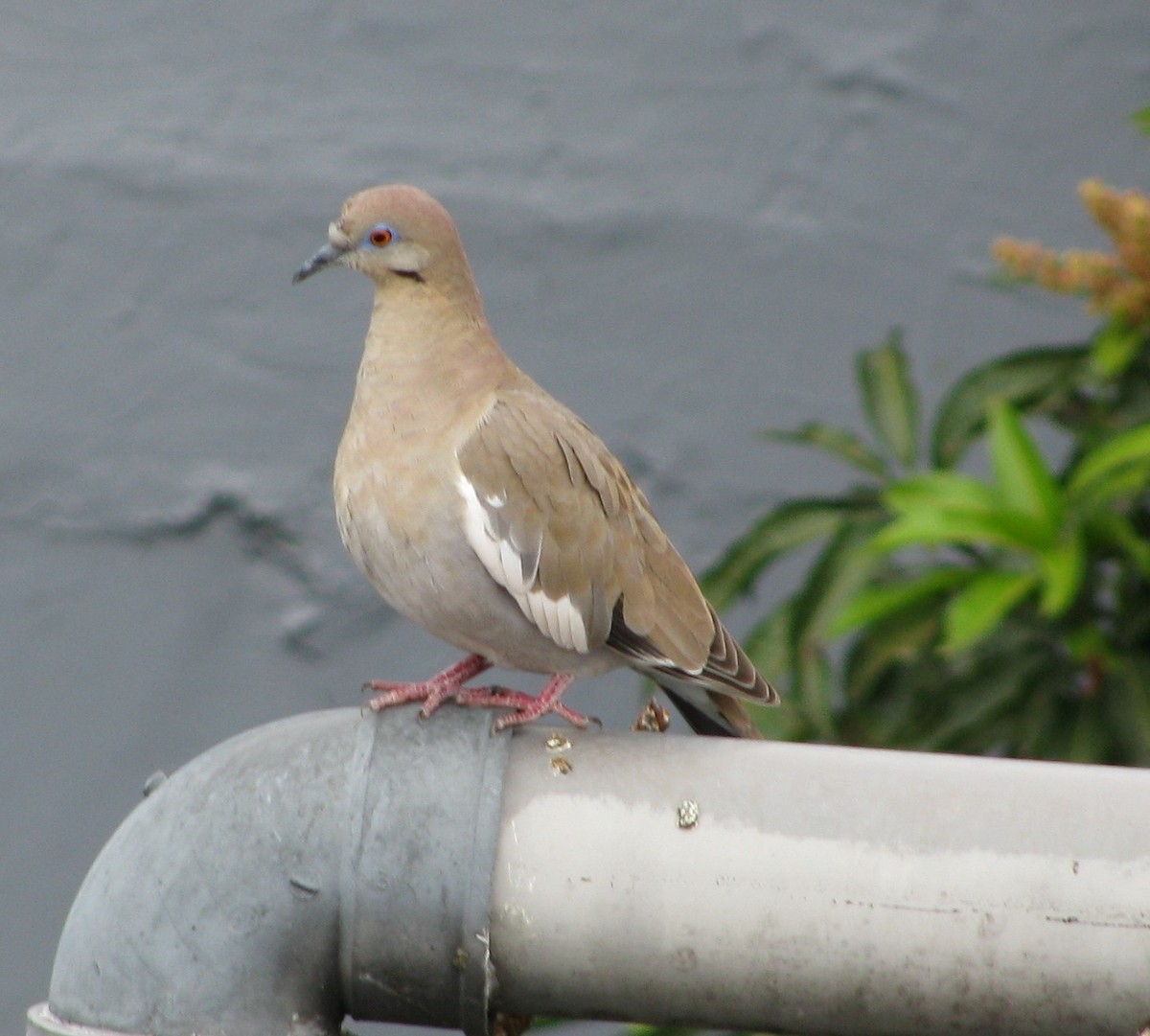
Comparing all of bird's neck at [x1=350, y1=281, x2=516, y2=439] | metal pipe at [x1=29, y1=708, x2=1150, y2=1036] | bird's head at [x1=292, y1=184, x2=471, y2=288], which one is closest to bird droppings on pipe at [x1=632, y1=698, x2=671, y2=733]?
metal pipe at [x1=29, y1=708, x2=1150, y2=1036]

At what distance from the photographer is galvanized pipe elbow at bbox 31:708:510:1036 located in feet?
4.51

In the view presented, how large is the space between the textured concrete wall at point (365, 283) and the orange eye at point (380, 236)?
152 centimetres

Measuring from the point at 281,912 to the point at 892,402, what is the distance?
201cm

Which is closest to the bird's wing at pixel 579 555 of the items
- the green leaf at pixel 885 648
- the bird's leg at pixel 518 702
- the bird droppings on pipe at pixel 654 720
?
the bird's leg at pixel 518 702

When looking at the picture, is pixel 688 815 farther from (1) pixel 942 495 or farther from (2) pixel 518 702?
(1) pixel 942 495

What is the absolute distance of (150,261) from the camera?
3631mm

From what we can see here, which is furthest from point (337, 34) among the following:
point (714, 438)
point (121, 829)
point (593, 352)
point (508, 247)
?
point (121, 829)

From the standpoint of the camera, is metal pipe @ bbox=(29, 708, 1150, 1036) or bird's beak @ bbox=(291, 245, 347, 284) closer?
metal pipe @ bbox=(29, 708, 1150, 1036)

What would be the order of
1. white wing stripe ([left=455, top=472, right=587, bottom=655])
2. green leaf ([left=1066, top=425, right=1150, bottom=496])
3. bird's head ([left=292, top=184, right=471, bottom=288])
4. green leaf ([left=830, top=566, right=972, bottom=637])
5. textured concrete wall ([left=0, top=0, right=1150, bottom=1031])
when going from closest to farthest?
1. white wing stripe ([left=455, top=472, right=587, bottom=655])
2. bird's head ([left=292, top=184, right=471, bottom=288])
3. green leaf ([left=1066, top=425, right=1150, bottom=496])
4. green leaf ([left=830, top=566, right=972, bottom=637])
5. textured concrete wall ([left=0, top=0, right=1150, bottom=1031])

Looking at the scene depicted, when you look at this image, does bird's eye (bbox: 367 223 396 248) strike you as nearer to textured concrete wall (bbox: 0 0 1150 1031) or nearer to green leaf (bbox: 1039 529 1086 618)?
green leaf (bbox: 1039 529 1086 618)

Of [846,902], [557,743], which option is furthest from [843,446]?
[846,902]

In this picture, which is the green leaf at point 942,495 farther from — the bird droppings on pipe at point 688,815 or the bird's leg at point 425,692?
the bird droppings on pipe at point 688,815

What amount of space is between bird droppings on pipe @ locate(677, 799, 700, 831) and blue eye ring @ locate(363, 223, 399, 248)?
39.0 inches

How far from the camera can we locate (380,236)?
83.7 inches
